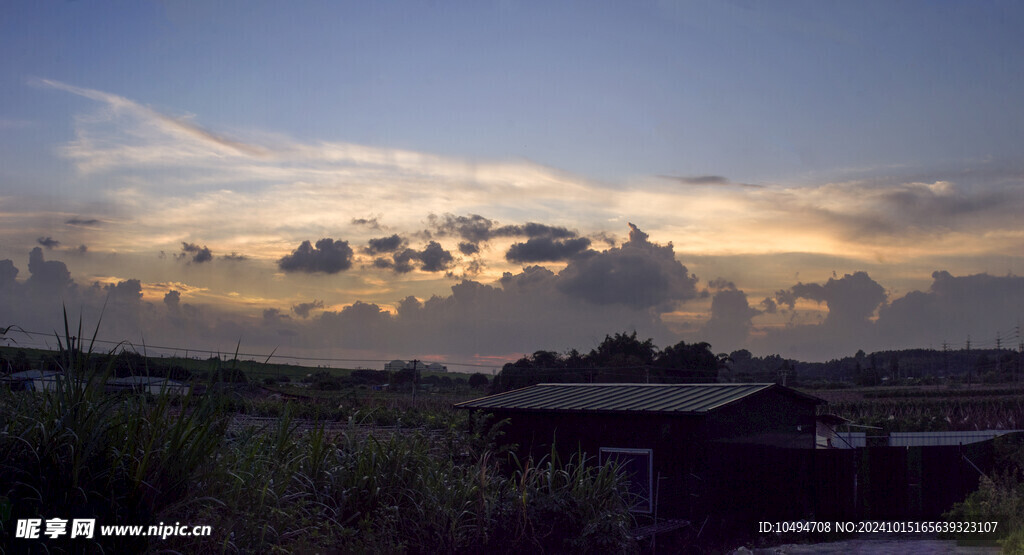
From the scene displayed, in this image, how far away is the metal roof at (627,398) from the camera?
14.1 metres

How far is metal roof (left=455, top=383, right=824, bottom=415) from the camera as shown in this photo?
1412 cm

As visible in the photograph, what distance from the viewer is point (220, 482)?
4980 mm

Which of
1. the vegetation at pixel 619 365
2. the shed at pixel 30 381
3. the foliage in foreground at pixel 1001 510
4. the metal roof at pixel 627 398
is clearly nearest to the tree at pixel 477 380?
the vegetation at pixel 619 365

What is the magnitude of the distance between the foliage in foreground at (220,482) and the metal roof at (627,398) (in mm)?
6752

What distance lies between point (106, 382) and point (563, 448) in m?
11.1

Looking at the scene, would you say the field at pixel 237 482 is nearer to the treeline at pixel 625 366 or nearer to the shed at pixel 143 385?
the shed at pixel 143 385

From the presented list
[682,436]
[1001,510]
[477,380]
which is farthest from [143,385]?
[477,380]

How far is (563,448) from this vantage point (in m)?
15.0

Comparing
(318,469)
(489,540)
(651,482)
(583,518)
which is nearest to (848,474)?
(651,482)

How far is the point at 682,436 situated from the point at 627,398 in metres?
2.05

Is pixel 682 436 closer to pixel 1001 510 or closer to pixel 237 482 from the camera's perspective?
pixel 1001 510

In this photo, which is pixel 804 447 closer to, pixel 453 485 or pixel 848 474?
pixel 848 474

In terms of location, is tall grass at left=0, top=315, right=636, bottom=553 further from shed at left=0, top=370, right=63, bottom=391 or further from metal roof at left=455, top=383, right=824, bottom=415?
metal roof at left=455, top=383, right=824, bottom=415

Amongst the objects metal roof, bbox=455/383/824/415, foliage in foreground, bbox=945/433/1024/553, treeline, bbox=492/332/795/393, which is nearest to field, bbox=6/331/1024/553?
metal roof, bbox=455/383/824/415
